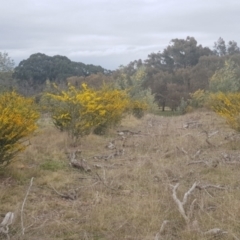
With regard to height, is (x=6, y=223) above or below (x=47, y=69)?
below

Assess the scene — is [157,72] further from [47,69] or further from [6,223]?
[6,223]

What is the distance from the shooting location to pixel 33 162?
26.7 feet

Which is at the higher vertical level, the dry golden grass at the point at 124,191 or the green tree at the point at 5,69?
the green tree at the point at 5,69

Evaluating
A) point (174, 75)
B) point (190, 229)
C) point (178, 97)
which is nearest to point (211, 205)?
point (190, 229)

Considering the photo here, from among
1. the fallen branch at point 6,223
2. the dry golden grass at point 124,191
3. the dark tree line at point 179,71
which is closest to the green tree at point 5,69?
the dry golden grass at point 124,191

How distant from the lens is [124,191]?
19.7 ft

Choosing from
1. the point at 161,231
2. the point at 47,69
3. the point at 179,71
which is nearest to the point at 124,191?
the point at 161,231

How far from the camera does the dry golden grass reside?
4.50 metres

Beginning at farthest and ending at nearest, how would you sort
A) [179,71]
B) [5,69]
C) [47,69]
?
1. [47,69]
2. [179,71]
3. [5,69]

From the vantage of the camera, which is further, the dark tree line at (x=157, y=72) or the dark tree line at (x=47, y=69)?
the dark tree line at (x=47, y=69)

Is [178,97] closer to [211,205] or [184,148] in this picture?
[184,148]

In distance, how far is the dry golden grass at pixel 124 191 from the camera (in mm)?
4504

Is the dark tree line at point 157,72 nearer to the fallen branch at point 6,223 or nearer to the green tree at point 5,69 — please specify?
the green tree at point 5,69

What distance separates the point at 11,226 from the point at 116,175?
266 centimetres
